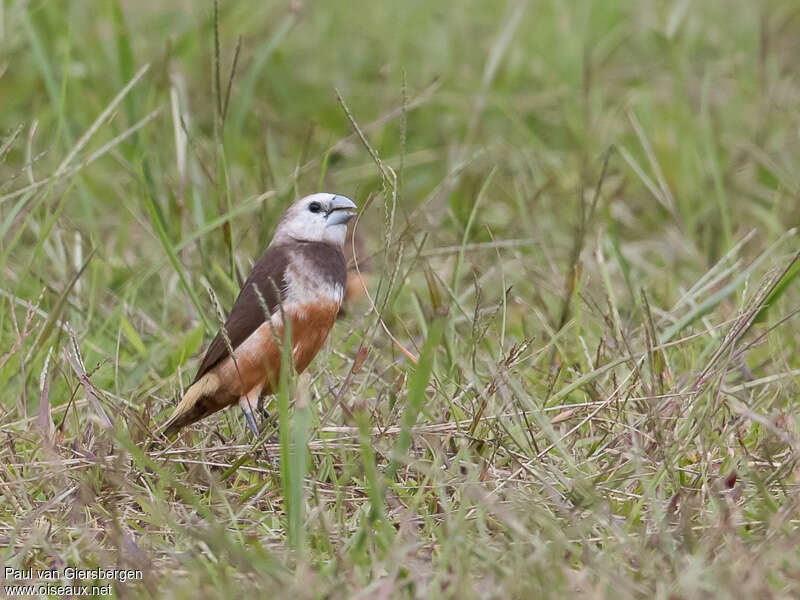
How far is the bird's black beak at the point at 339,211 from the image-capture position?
348cm

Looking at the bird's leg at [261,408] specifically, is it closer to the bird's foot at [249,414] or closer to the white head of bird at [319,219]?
the bird's foot at [249,414]

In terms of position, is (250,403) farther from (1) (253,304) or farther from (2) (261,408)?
(1) (253,304)

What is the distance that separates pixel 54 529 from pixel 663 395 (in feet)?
4.77

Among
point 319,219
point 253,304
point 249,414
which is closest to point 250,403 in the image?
point 249,414

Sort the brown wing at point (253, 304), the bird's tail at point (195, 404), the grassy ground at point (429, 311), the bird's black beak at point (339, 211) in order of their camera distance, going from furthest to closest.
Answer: the bird's black beak at point (339, 211), the brown wing at point (253, 304), the bird's tail at point (195, 404), the grassy ground at point (429, 311)

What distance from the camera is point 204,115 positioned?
18.8 ft

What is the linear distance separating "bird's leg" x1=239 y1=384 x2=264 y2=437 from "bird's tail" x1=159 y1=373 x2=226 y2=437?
0.28 feet

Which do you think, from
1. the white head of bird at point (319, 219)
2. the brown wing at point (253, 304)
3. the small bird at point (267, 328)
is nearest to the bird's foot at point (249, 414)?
the small bird at point (267, 328)

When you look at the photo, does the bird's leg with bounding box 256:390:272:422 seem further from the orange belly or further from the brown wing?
the brown wing

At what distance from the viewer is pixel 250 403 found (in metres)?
3.25

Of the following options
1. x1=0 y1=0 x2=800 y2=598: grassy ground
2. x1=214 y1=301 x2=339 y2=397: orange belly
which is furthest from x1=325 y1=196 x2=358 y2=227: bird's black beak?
x1=214 y1=301 x2=339 y2=397: orange belly

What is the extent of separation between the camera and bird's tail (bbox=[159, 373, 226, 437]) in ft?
10.2

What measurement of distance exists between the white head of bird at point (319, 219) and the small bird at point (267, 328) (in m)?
0.06

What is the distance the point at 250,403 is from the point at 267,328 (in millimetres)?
210
